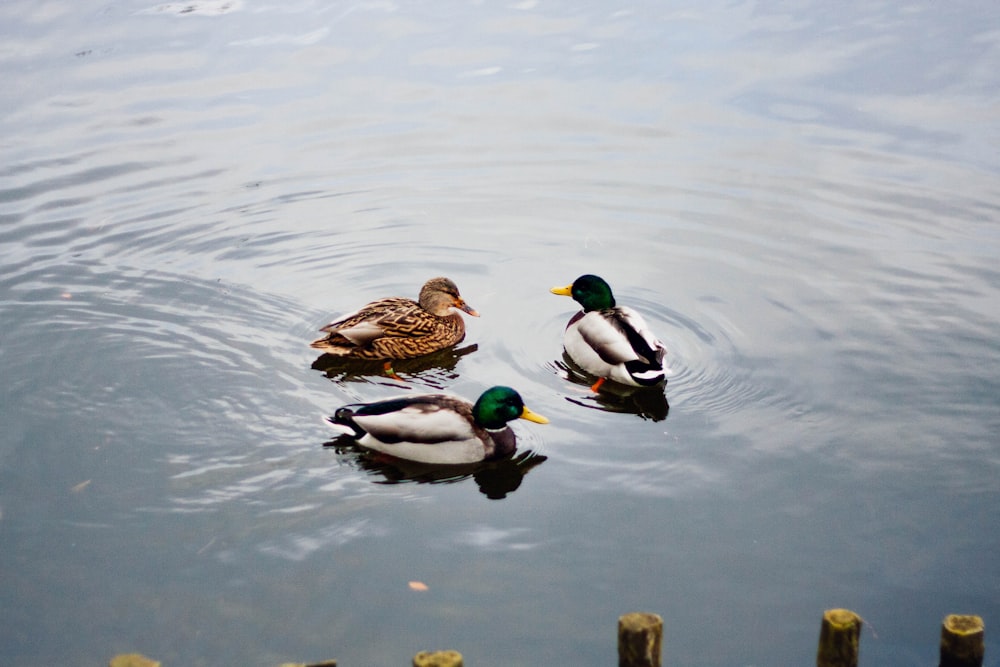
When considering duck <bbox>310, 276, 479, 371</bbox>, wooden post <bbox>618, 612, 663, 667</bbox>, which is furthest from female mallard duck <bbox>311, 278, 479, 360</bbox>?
wooden post <bbox>618, 612, 663, 667</bbox>

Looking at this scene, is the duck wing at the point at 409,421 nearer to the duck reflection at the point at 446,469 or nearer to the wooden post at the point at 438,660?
the duck reflection at the point at 446,469

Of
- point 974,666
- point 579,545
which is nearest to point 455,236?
point 579,545

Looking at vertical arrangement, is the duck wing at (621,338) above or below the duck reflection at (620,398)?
above

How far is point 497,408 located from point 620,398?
139 cm

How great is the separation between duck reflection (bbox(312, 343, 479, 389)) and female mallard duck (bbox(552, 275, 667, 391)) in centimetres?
94

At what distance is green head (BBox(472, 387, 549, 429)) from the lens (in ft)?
25.0

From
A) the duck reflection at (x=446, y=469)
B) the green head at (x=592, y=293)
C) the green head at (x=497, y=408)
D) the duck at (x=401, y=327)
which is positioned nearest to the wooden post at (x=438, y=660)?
the duck reflection at (x=446, y=469)

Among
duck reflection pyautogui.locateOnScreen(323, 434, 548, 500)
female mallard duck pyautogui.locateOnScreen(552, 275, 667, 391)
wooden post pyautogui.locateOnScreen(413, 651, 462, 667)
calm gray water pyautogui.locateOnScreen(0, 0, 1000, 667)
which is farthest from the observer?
female mallard duck pyautogui.locateOnScreen(552, 275, 667, 391)

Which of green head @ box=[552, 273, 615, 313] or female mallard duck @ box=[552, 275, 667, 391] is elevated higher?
green head @ box=[552, 273, 615, 313]

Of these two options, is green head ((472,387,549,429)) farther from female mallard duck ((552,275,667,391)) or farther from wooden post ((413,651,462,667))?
wooden post ((413,651,462,667))

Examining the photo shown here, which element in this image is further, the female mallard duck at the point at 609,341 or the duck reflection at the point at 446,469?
the female mallard duck at the point at 609,341

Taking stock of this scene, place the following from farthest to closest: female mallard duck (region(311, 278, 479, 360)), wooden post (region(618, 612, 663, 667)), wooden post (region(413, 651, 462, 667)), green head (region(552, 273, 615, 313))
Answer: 1. green head (region(552, 273, 615, 313))
2. female mallard duck (region(311, 278, 479, 360))
3. wooden post (region(618, 612, 663, 667))
4. wooden post (region(413, 651, 462, 667))

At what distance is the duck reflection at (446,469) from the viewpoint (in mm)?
7406

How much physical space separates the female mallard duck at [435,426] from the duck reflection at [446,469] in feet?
0.16
